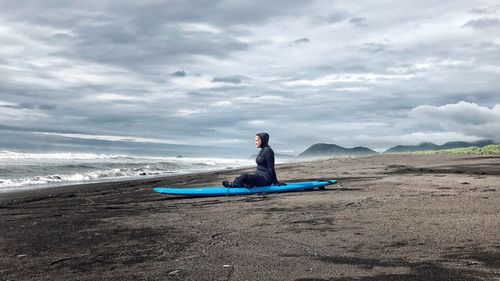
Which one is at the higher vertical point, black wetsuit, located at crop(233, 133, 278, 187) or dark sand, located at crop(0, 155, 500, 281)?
black wetsuit, located at crop(233, 133, 278, 187)

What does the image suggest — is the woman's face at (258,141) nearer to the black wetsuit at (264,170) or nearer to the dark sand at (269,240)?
the black wetsuit at (264,170)

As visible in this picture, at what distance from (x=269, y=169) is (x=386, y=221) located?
607 cm

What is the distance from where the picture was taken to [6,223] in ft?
26.1

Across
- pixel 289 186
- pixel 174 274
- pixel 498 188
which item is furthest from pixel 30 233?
pixel 498 188

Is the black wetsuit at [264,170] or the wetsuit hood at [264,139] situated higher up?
the wetsuit hood at [264,139]

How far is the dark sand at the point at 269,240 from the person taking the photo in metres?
4.25

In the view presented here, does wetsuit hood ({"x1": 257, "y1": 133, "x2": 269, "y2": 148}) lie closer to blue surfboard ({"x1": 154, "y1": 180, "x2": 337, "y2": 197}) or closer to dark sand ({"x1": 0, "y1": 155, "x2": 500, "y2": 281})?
blue surfboard ({"x1": 154, "y1": 180, "x2": 337, "y2": 197})

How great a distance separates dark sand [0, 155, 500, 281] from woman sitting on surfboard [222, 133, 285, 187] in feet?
6.79

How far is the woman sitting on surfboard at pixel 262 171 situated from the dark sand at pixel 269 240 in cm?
207

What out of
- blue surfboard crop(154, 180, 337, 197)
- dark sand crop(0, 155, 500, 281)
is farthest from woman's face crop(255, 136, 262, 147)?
dark sand crop(0, 155, 500, 281)

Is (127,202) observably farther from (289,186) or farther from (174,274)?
(174,274)

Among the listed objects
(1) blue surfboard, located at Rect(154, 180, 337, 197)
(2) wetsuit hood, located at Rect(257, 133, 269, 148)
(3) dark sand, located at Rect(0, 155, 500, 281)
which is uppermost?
(2) wetsuit hood, located at Rect(257, 133, 269, 148)

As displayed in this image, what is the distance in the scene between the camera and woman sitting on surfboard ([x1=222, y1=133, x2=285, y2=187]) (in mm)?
11742

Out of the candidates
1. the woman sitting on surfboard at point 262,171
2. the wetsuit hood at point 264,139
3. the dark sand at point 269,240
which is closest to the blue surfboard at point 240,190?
the woman sitting on surfboard at point 262,171
